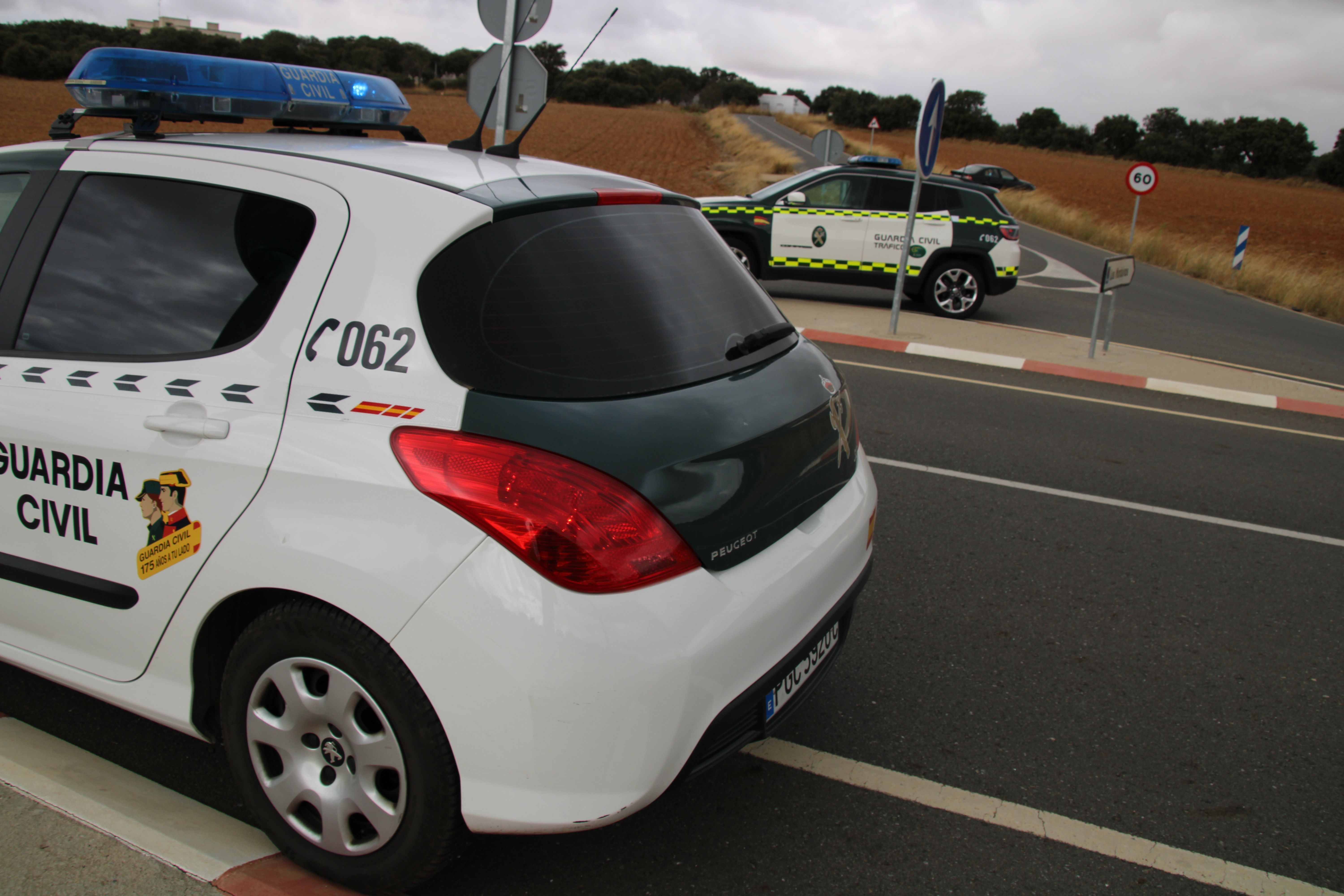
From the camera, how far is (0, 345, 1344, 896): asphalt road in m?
2.43

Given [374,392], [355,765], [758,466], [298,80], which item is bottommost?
[355,765]

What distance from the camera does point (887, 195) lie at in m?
12.1

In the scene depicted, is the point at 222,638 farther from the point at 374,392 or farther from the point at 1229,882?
the point at 1229,882

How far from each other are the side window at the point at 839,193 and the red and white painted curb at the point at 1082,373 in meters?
2.62

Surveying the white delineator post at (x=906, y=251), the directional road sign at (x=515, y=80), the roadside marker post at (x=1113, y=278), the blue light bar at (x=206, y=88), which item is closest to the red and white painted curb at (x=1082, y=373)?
the white delineator post at (x=906, y=251)

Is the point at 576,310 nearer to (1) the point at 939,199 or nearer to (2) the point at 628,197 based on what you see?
(2) the point at 628,197

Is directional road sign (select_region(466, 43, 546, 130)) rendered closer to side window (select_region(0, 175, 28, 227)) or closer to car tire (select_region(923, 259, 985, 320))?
car tire (select_region(923, 259, 985, 320))

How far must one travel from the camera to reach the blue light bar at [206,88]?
280cm

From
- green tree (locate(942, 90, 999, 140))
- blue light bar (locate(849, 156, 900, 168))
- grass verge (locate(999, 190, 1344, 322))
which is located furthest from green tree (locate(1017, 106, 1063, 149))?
blue light bar (locate(849, 156, 900, 168))

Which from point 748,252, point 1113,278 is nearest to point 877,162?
point 748,252

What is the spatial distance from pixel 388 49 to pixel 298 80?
24.6m

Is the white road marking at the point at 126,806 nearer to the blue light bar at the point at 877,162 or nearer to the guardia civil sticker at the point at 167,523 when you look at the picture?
the guardia civil sticker at the point at 167,523

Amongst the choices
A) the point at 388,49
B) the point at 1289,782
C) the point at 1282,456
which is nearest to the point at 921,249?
the point at 1282,456

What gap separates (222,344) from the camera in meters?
2.23
